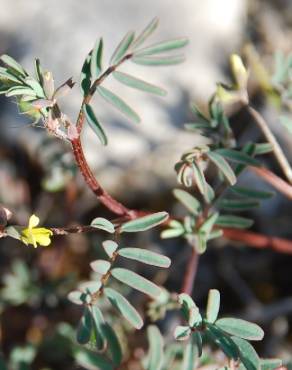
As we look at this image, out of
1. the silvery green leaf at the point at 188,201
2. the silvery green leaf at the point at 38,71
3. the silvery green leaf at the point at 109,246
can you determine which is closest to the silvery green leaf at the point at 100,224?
the silvery green leaf at the point at 109,246

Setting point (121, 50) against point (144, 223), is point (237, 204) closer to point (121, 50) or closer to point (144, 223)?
point (144, 223)

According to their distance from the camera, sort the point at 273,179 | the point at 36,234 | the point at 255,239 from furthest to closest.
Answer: the point at 255,239
the point at 273,179
the point at 36,234

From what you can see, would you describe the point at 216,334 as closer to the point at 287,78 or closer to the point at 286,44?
the point at 287,78

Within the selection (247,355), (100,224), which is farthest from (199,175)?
(247,355)

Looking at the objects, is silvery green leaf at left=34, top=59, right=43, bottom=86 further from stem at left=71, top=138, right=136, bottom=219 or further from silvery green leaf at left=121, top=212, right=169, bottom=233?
silvery green leaf at left=121, top=212, right=169, bottom=233

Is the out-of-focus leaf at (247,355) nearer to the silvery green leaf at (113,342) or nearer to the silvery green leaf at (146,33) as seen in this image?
the silvery green leaf at (113,342)

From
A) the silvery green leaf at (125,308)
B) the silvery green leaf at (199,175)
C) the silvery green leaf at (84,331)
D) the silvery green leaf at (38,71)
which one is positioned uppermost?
the silvery green leaf at (38,71)
